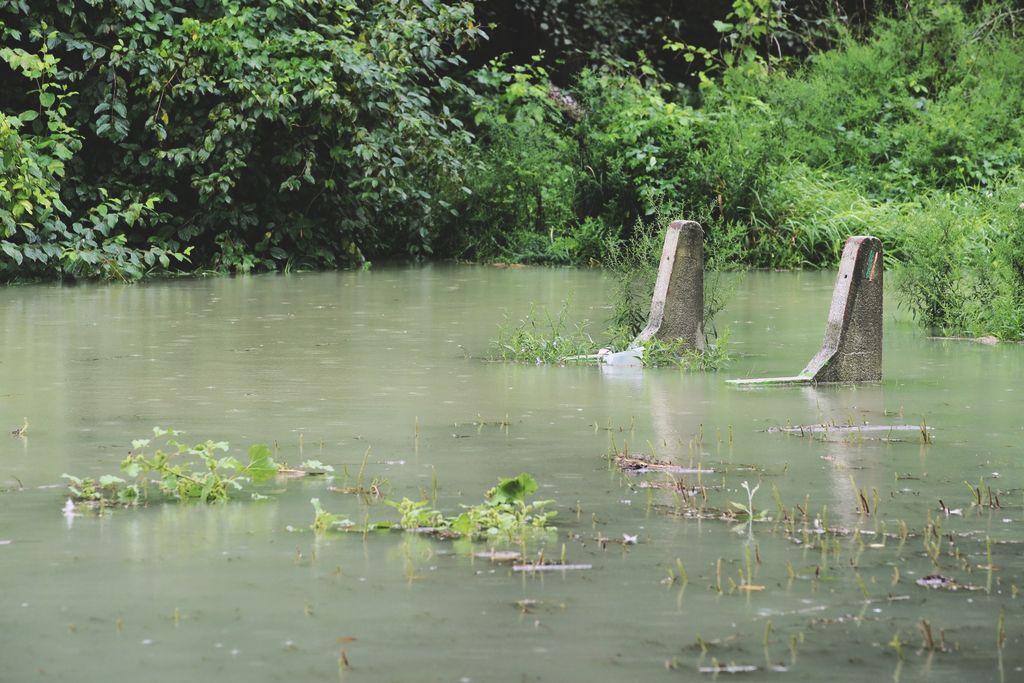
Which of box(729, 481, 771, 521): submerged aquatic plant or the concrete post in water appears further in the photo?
the concrete post in water

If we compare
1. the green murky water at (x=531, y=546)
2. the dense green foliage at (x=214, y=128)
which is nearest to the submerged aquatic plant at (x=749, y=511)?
the green murky water at (x=531, y=546)

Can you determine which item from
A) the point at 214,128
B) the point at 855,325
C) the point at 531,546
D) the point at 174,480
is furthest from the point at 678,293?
the point at 214,128

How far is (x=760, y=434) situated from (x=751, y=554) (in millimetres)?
2318

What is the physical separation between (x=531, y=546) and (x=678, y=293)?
5116mm

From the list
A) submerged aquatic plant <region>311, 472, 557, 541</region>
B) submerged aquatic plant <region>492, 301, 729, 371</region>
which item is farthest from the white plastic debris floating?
submerged aquatic plant <region>311, 472, 557, 541</region>

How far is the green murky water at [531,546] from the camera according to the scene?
3.89 meters

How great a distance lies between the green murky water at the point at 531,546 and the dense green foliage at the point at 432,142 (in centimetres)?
536

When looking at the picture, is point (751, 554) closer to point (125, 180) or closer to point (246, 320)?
point (246, 320)

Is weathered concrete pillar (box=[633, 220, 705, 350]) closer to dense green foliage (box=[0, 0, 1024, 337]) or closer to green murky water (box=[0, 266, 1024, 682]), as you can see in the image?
green murky water (box=[0, 266, 1024, 682])

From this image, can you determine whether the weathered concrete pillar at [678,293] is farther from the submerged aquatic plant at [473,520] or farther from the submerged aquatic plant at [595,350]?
the submerged aquatic plant at [473,520]

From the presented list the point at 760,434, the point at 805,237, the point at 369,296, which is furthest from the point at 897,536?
the point at 805,237

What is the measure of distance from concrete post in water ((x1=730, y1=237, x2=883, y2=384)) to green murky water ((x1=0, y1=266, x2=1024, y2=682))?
229mm

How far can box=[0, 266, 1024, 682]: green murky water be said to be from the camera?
3.89 m

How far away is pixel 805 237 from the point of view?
1853 cm
